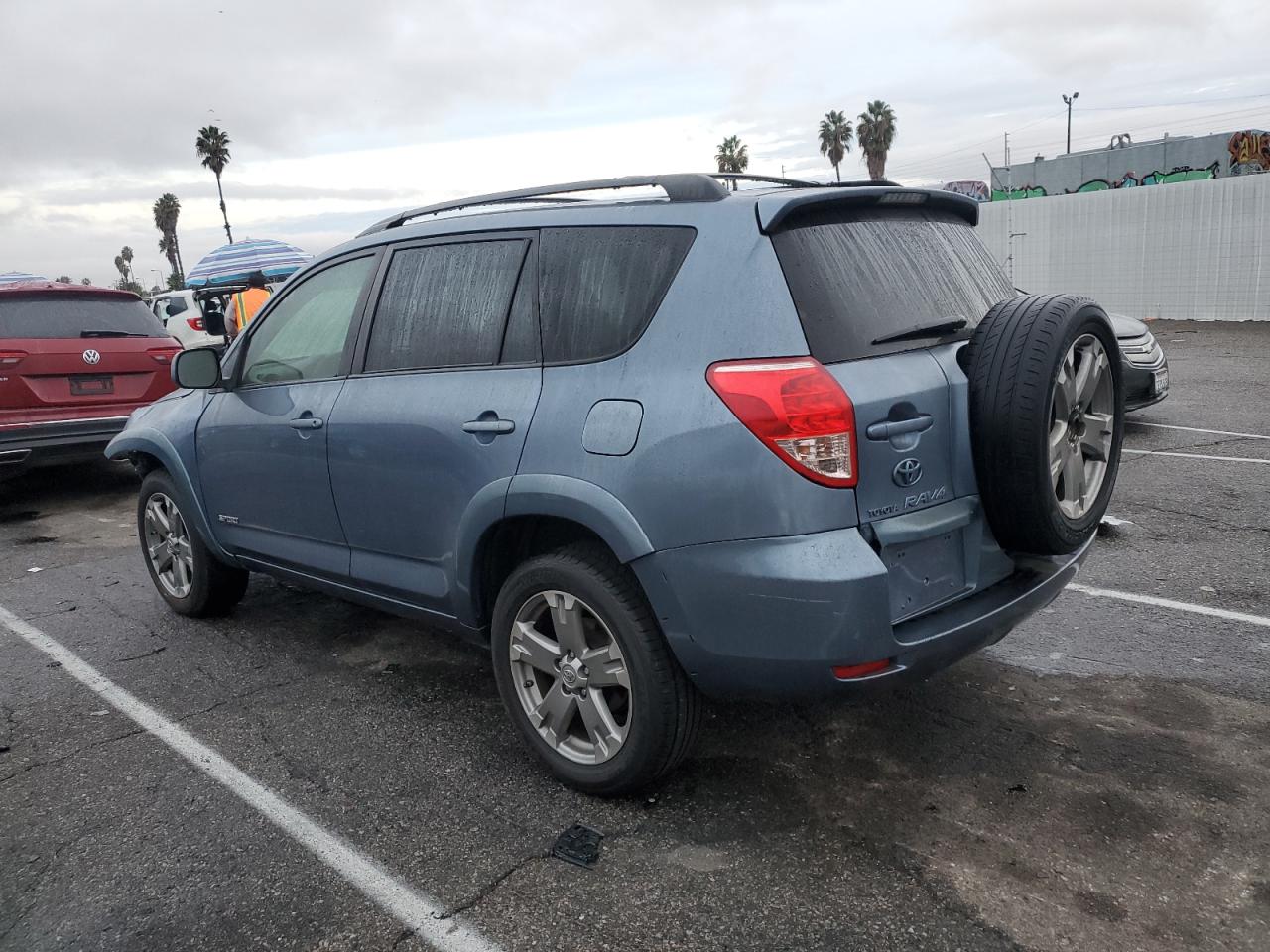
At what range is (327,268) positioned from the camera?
4.14 meters

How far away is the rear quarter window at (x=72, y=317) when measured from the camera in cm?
774

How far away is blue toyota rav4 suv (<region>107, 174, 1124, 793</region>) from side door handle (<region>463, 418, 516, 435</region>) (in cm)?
1

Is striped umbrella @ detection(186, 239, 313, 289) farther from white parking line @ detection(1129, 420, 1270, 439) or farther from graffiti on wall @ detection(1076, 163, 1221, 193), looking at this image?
graffiti on wall @ detection(1076, 163, 1221, 193)

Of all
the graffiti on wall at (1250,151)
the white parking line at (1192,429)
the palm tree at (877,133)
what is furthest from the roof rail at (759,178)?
the palm tree at (877,133)

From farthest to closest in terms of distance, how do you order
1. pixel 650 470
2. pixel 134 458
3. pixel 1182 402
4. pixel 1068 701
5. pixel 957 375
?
pixel 1182 402 < pixel 134 458 < pixel 1068 701 < pixel 957 375 < pixel 650 470

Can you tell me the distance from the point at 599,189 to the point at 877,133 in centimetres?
6013

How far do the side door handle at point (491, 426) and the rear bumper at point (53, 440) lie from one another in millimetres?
5801

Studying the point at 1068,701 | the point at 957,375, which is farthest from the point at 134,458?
the point at 1068,701

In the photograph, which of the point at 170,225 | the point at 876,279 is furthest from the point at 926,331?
the point at 170,225

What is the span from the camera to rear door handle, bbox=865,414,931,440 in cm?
262

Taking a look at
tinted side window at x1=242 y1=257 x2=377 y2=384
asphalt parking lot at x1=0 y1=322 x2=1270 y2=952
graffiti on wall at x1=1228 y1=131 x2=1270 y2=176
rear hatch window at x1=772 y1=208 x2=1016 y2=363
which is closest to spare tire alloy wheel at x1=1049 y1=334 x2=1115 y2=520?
rear hatch window at x1=772 y1=208 x2=1016 y2=363

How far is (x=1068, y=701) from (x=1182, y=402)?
7.59 m

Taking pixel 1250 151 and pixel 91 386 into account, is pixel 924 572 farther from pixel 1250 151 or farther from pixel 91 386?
pixel 1250 151

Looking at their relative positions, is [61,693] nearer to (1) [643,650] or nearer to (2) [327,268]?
(2) [327,268]
